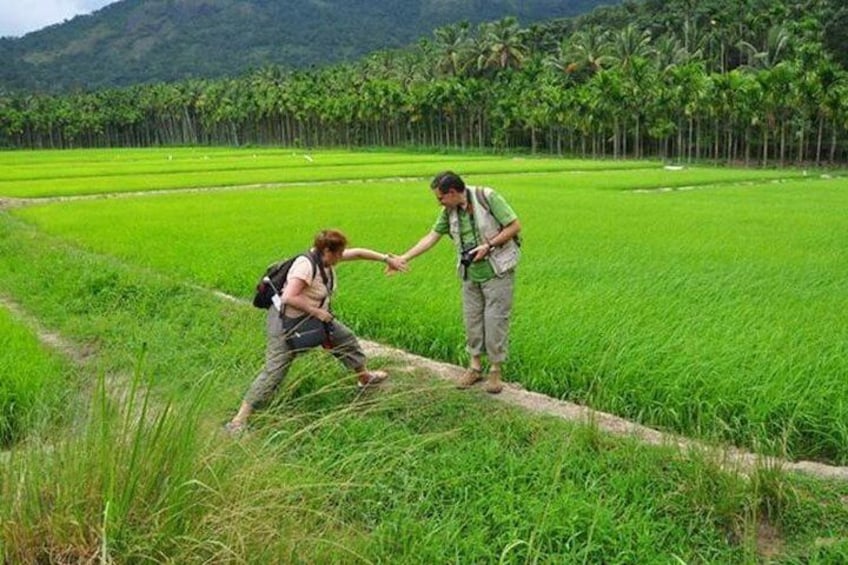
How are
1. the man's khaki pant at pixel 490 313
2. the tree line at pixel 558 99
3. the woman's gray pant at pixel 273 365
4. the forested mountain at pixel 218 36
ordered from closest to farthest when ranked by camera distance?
the woman's gray pant at pixel 273 365 < the man's khaki pant at pixel 490 313 < the tree line at pixel 558 99 < the forested mountain at pixel 218 36

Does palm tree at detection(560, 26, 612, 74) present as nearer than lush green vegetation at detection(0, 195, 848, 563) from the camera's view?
No

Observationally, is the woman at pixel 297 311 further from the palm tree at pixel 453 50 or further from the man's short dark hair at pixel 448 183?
the palm tree at pixel 453 50

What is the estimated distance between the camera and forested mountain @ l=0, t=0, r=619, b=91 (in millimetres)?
141000

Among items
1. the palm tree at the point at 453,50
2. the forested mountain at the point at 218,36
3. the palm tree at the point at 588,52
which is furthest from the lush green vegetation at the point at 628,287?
the forested mountain at the point at 218,36

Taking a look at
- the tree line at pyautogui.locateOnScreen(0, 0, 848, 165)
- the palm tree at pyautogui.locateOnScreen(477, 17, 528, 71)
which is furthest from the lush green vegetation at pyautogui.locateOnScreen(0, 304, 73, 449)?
the palm tree at pyautogui.locateOnScreen(477, 17, 528, 71)

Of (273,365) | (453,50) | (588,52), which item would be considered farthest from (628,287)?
(453,50)

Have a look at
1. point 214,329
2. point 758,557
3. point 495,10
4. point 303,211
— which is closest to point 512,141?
point 303,211

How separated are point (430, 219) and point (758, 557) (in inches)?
543

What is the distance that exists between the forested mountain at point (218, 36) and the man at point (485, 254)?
134 meters

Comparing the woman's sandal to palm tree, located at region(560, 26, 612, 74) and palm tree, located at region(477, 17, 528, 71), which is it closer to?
palm tree, located at region(560, 26, 612, 74)

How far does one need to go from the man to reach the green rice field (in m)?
0.48

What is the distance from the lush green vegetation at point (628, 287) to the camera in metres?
5.50

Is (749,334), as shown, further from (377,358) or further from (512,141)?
(512,141)

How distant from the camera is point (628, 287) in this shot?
918cm
